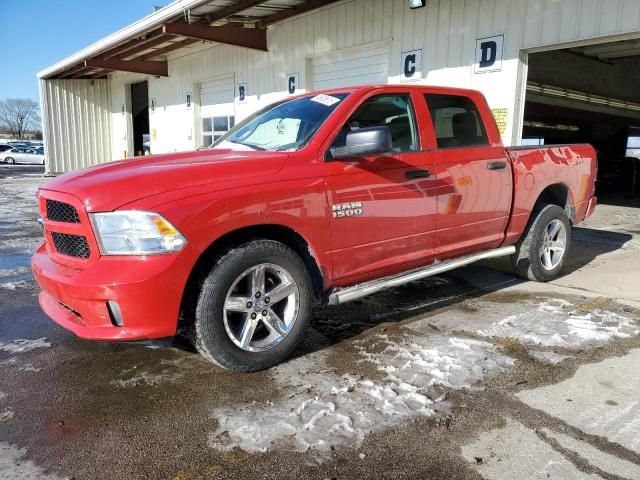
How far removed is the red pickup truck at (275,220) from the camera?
2.92 meters

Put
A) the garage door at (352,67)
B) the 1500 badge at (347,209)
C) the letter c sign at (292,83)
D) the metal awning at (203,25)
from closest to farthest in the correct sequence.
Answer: the 1500 badge at (347,209) → the garage door at (352,67) → the metal awning at (203,25) → the letter c sign at (292,83)

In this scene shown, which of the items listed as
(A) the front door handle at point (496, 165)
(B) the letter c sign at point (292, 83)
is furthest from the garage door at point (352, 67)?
(A) the front door handle at point (496, 165)

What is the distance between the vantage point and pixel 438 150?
4.28m

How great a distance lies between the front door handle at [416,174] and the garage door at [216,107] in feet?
36.6

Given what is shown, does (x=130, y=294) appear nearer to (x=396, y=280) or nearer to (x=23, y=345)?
(x=23, y=345)

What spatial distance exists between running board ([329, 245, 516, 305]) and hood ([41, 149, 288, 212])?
3.29 ft

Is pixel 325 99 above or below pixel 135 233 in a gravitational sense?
above

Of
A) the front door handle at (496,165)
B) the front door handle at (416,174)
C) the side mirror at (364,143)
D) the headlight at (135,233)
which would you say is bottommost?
the headlight at (135,233)

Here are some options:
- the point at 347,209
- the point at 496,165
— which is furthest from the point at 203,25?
the point at 347,209

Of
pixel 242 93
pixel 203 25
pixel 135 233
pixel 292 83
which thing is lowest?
pixel 135 233

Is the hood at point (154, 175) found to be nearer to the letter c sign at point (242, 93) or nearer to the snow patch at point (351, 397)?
the snow patch at point (351, 397)

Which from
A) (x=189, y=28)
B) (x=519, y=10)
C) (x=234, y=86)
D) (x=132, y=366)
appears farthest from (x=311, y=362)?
(x=234, y=86)

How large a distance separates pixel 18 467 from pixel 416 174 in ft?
10.3

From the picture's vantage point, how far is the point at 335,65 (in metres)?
11.3
